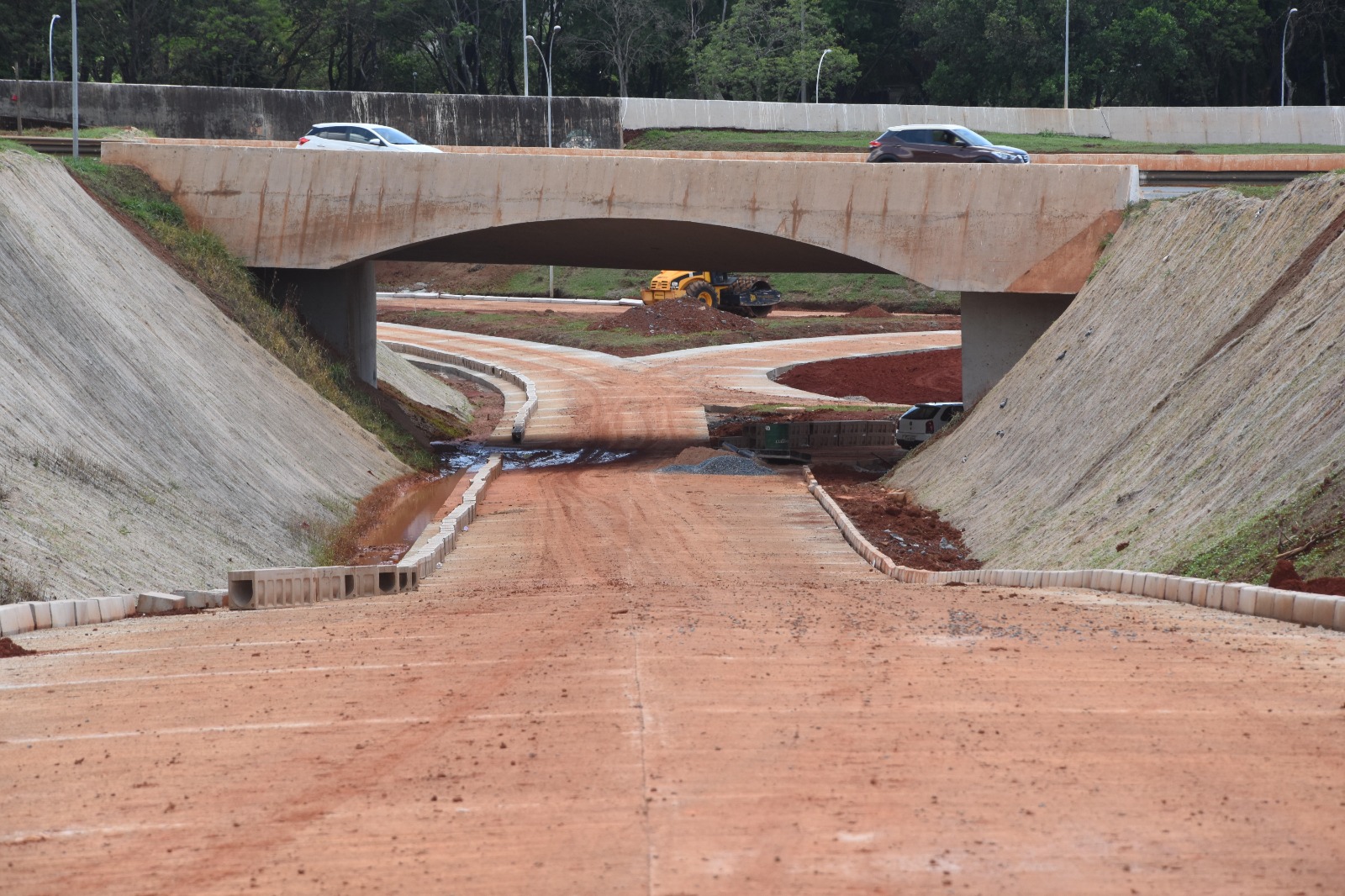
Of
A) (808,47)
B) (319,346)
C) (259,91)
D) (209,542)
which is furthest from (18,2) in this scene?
(209,542)

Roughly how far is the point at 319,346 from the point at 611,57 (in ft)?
193

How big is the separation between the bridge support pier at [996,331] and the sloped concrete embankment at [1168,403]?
7.65ft

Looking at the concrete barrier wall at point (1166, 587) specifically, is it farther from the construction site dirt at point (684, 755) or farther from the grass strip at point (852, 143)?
the grass strip at point (852, 143)

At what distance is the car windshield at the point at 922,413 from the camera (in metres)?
35.2

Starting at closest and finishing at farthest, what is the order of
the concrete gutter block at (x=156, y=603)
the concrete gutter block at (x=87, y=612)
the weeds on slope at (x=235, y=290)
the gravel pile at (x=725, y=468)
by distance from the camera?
1. the concrete gutter block at (x=87, y=612)
2. the concrete gutter block at (x=156, y=603)
3. the weeds on slope at (x=235, y=290)
4. the gravel pile at (x=725, y=468)

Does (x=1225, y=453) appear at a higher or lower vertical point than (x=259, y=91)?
lower

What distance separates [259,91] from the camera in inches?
2643

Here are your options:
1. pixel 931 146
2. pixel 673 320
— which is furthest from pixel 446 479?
pixel 673 320

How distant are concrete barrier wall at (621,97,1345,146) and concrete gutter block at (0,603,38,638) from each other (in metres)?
59.7

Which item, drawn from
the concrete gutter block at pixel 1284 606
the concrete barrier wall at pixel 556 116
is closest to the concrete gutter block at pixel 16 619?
the concrete gutter block at pixel 1284 606

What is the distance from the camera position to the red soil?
23734mm

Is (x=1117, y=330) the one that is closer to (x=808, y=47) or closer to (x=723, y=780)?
(x=723, y=780)

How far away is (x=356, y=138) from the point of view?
125ft

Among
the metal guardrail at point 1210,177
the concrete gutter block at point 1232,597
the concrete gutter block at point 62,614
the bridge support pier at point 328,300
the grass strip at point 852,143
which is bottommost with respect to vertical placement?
the concrete gutter block at point 62,614
